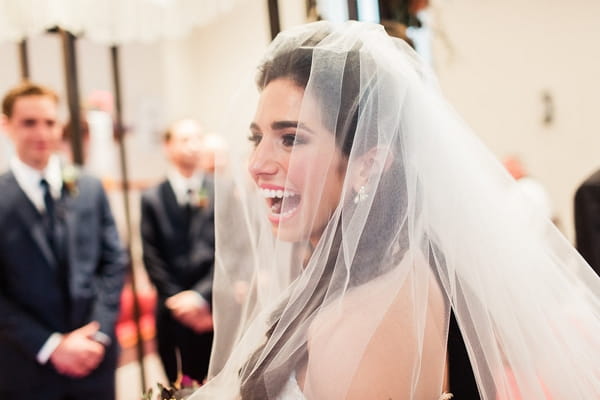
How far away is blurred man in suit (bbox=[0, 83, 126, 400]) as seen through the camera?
1711mm

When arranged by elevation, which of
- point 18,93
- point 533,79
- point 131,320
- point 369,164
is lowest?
point 131,320

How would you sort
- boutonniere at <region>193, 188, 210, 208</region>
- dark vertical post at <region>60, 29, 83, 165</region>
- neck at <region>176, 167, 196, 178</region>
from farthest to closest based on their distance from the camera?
neck at <region>176, 167, 196, 178</region> → boutonniere at <region>193, 188, 210, 208</region> → dark vertical post at <region>60, 29, 83, 165</region>

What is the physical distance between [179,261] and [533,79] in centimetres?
333

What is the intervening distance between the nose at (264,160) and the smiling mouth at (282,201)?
0.04 metres

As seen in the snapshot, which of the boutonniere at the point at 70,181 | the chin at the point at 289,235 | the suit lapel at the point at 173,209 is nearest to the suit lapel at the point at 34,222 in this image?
the boutonniere at the point at 70,181

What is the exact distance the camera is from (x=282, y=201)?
0.98 metres

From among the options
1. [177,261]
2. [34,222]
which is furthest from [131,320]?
[34,222]

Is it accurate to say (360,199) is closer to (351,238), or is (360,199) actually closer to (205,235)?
(351,238)

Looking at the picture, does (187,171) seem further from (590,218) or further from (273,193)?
(590,218)

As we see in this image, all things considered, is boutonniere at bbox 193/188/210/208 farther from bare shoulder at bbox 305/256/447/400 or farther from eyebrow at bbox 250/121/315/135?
bare shoulder at bbox 305/256/447/400

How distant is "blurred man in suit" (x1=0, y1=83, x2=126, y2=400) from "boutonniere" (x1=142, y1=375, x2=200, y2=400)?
813mm

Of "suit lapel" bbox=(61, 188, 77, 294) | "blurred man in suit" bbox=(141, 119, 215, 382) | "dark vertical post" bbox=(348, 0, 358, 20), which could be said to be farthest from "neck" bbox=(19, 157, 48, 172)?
"dark vertical post" bbox=(348, 0, 358, 20)

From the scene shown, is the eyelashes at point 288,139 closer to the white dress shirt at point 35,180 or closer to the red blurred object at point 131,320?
the white dress shirt at point 35,180

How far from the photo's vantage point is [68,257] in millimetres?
1786
